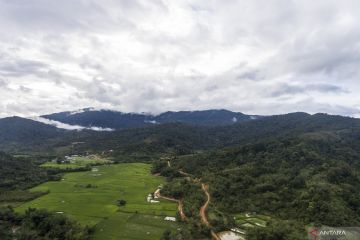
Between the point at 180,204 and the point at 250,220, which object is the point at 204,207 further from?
the point at 250,220

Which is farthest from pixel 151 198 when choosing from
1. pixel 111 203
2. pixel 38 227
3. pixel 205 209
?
pixel 38 227

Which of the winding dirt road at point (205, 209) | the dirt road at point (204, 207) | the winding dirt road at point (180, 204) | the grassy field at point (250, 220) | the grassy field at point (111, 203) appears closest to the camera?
the winding dirt road at point (205, 209)

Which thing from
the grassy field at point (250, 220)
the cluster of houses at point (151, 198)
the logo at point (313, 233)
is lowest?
the grassy field at point (250, 220)

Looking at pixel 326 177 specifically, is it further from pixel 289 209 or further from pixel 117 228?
pixel 117 228

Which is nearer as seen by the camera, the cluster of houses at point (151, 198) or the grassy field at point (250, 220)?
the grassy field at point (250, 220)

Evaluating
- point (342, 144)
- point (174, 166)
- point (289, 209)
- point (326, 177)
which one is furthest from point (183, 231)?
point (342, 144)

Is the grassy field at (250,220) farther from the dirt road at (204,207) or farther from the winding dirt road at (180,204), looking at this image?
the winding dirt road at (180,204)

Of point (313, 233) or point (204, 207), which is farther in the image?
point (204, 207)

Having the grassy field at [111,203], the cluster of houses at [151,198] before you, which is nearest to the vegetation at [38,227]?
the grassy field at [111,203]

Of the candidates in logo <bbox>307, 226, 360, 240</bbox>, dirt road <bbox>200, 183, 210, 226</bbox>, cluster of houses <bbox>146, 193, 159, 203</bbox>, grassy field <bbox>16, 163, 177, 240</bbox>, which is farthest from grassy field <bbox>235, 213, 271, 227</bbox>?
cluster of houses <bbox>146, 193, 159, 203</bbox>

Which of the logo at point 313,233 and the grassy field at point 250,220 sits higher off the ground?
the logo at point 313,233
